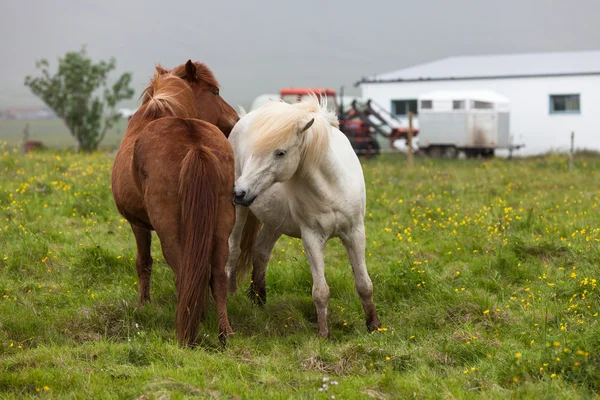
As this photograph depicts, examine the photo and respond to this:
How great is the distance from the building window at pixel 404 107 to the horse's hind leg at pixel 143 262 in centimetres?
2724

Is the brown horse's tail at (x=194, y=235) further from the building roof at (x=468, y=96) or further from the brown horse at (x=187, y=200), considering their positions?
the building roof at (x=468, y=96)

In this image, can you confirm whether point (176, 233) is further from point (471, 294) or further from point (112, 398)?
point (471, 294)

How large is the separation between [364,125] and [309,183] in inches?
893

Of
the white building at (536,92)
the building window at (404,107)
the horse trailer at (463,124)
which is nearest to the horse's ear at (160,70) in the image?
the horse trailer at (463,124)

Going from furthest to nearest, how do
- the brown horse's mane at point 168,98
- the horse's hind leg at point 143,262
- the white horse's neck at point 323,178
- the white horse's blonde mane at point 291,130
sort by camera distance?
the horse's hind leg at point 143,262 < the brown horse's mane at point 168,98 < the white horse's neck at point 323,178 < the white horse's blonde mane at point 291,130

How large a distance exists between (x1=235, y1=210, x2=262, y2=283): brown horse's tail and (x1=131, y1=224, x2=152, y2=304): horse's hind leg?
99cm

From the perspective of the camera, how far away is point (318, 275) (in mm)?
6129

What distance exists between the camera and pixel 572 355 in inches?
177

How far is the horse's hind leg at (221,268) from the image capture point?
17.6ft

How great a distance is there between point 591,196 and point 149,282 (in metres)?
7.90

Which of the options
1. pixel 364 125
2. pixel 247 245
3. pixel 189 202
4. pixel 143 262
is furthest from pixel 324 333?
pixel 364 125

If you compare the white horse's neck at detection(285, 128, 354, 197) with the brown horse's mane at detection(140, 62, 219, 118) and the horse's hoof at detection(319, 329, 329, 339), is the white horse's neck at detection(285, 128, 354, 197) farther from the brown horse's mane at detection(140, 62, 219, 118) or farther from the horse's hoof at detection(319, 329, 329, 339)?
the brown horse's mane at detection(140, 62, 219, 118)

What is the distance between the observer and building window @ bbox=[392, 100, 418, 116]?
33.2 m

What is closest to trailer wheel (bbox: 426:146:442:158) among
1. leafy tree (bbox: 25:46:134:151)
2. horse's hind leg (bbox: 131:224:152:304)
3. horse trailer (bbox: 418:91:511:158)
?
horse trailer (bbox: 418:91:511:158)
